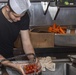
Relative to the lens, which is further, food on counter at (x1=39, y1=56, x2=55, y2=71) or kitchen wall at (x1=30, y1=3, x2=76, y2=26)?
kitchen wall at (x1=30, y1=3, x2=76, y2=26)

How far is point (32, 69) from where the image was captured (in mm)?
1266

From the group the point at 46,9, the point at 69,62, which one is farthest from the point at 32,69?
the point at 46,9

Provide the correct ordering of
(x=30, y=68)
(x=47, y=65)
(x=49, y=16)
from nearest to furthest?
(x=30, y=68) < (x=47, y=65) < (x=49, y=16)

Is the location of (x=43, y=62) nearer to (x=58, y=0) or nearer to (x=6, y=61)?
(x=6, y=61)

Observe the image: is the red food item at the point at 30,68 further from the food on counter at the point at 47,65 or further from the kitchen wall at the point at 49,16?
the kitchen wall at the point at 49,16

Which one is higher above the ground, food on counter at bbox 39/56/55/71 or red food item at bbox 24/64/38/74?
red food item at bbox 24/64/38/74

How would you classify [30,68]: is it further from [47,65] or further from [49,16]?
[49,16]

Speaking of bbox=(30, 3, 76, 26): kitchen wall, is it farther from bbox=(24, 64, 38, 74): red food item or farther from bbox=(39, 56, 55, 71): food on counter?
bbox=(24, 64, 38, 74): red food item

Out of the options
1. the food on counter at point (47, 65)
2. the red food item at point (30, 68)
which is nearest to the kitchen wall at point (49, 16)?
the food on counter at point (47, 65)

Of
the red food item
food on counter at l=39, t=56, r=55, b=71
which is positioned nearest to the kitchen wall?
food on counter at l=39, t=56, r=55, b=71

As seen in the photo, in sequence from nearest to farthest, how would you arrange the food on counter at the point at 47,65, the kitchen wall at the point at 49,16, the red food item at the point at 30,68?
the red food item at the point at 30,68 → the food on counter at the point at 47,65 → the kitchen wall at the point at 49,16

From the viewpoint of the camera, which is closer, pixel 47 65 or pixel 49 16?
pixel 47 65

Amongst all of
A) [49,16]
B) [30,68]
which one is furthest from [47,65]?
[49,16]

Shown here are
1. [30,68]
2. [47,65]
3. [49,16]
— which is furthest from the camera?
[49,16]
